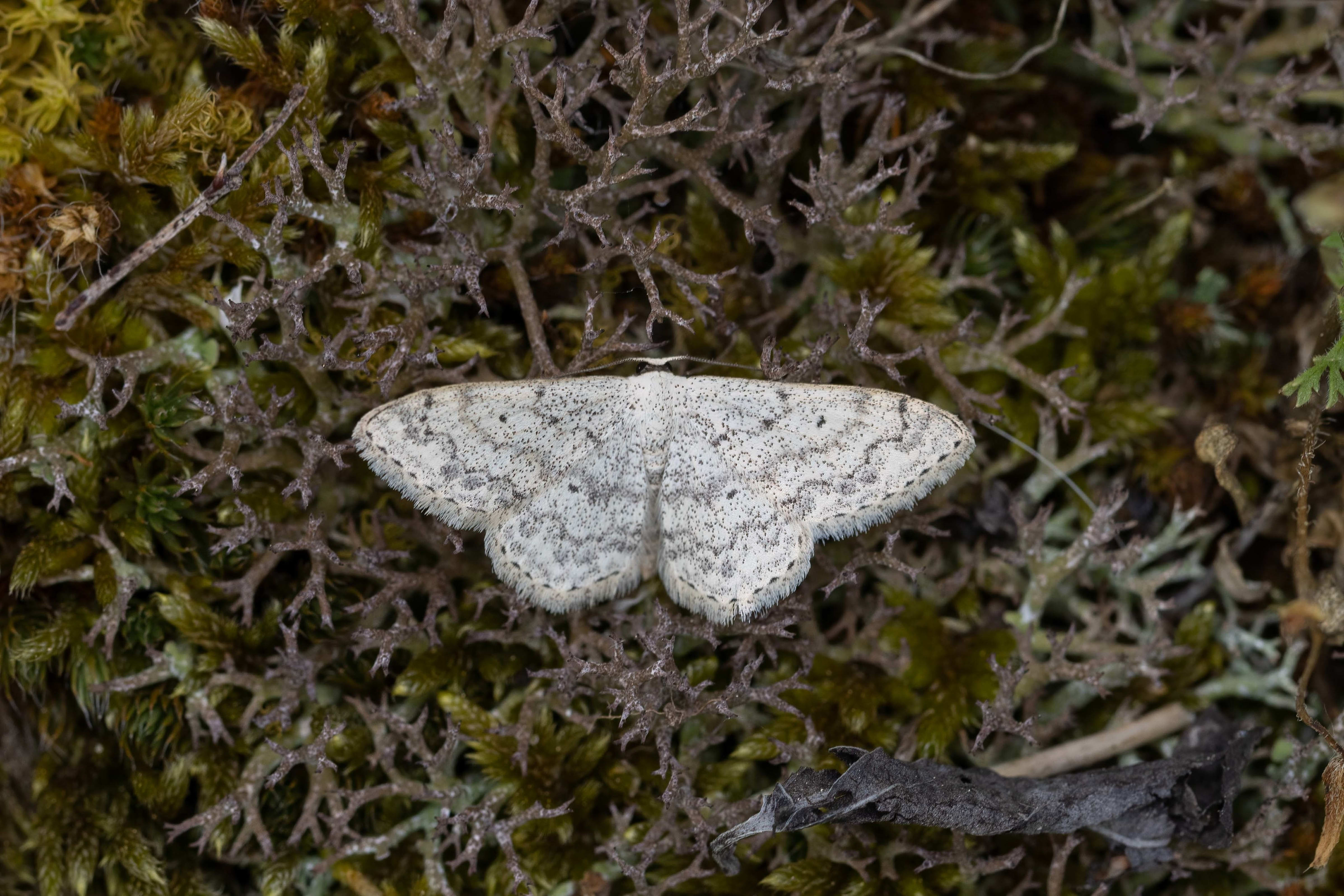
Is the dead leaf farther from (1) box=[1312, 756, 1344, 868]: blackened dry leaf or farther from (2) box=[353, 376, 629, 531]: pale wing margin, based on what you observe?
(2) box=[353, 376, 629, 531]: pale wing margin

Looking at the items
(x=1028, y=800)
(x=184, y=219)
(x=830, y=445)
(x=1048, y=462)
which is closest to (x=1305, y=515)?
(x=1048, y=462)

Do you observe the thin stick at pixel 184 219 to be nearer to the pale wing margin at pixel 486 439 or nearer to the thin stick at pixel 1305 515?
the pale wing margin at pixel 486 439

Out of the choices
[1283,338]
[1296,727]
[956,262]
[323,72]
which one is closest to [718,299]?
[956,262]

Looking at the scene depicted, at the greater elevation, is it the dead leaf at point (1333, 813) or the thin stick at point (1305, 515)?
the thin stick at point (1305, 515)

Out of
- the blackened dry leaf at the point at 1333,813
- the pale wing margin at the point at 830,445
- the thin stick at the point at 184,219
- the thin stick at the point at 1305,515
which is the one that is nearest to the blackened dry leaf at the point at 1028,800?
the blackened dry leaf at the point at 1333,813

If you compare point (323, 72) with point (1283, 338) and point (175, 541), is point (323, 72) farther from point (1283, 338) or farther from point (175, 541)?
point (1283, 338)
